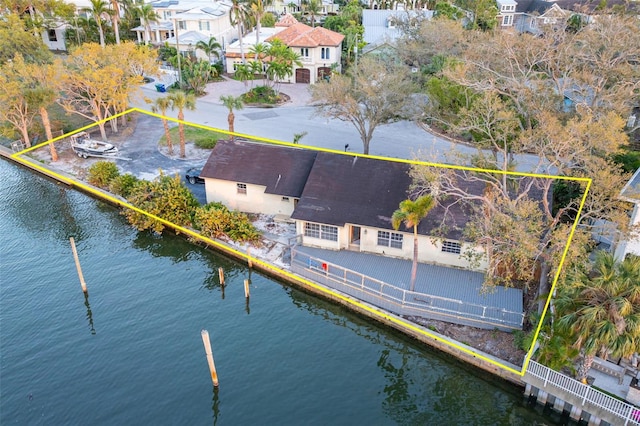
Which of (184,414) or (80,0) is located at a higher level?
(80,0)

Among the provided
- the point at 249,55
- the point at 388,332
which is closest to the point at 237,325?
the point at 388,332

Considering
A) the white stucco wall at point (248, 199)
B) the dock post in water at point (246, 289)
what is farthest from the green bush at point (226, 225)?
the dock post in water at point (246, 289)

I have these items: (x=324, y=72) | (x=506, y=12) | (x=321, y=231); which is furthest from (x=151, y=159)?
(x=506, y=12)

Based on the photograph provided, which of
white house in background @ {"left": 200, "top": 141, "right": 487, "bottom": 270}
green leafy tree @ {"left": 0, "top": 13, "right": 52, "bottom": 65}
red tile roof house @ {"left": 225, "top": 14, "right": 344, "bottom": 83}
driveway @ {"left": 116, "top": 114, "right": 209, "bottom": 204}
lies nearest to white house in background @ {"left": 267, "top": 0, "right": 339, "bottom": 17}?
red tile roof house @ {"left": 225, "top": 14, "right": 344, "bottom": 83}

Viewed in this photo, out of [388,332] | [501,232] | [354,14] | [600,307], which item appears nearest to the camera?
[600,307]

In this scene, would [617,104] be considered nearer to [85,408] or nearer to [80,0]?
[85,408]

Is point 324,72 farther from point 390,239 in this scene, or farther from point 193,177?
point 390,239

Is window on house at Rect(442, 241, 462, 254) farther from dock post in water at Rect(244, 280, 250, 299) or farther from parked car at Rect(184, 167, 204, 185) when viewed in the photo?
parked car at Rect(184, 167, 204, 185)
